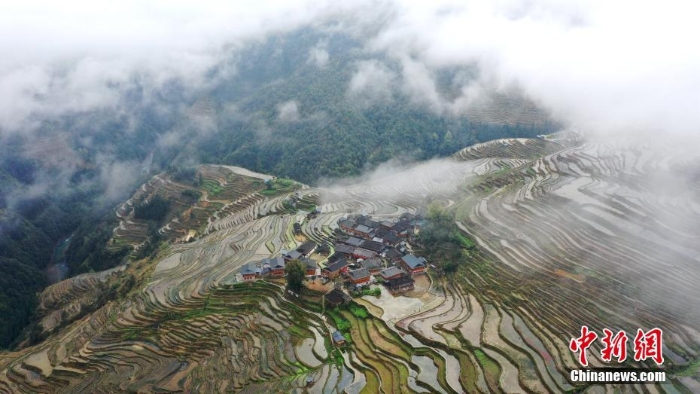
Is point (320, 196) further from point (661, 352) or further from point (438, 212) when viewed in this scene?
point (661, 352)

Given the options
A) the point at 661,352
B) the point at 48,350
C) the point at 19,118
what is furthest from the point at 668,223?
the point at 19,118

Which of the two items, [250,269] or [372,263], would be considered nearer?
[372,263]

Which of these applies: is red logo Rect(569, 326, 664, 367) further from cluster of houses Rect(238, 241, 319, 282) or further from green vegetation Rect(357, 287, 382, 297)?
cluster of houses Rect(238, 241, 319, 282)

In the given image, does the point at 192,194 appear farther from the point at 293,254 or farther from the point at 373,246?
the point at 373,246

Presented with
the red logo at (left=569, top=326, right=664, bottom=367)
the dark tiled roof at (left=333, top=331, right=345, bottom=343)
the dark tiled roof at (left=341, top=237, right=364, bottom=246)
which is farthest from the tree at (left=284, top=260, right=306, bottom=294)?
the red logo at (left=569, top=326, right=664, bottom=367)

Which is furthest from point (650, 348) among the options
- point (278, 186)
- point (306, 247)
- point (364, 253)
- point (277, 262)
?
point (278, 186)

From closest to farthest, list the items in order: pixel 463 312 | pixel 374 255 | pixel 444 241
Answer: pixel 463 312 < pixel 444 241 < pixel 374 255
